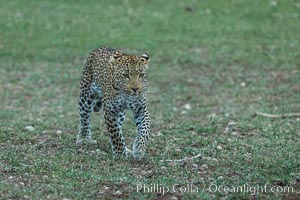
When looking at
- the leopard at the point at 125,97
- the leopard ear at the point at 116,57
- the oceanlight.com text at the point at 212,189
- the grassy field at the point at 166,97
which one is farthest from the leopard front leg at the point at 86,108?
the oceanlight.com text at the point at 212,189

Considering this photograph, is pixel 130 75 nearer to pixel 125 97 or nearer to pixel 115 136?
pixel 125 97

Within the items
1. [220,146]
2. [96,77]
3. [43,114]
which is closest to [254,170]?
[220,146]

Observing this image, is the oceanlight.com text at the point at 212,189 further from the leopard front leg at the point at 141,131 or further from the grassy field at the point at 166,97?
the leopard front leg at the point at 141,131

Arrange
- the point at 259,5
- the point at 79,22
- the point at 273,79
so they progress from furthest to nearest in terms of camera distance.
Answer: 1. the point at 259,5
2. the point at 79,22
3. the point at 273,79

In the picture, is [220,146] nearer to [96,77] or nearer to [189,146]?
[189,146]

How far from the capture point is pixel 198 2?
24.7 metres

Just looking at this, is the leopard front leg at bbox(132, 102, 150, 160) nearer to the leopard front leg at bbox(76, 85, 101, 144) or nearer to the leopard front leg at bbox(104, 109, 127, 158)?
the leopard front leg at bbox(104, 109, 127, 158)

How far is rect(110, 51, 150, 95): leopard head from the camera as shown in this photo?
1027 centimetres

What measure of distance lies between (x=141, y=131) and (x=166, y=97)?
18.4 feet

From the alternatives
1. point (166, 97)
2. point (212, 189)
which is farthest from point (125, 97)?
point (166, 97)

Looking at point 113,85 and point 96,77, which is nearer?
point 113,85

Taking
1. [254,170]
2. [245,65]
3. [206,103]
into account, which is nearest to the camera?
[254,170]

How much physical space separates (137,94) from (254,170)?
1.74 metres

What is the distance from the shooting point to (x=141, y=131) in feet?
34.6
